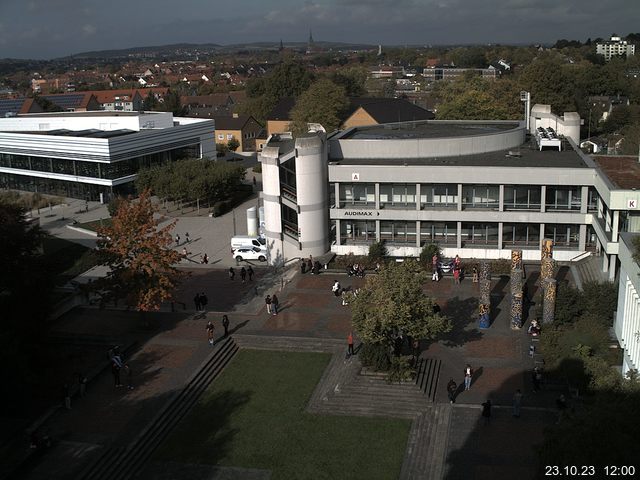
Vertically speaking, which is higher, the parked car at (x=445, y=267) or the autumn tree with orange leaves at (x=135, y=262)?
the autumn tree with orange leaves at (x=135, y=262)

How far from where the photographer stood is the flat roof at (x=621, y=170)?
37125 millimetres

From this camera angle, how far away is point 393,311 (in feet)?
89.3

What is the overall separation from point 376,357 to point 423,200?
1845cm

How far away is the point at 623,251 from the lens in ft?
94.4

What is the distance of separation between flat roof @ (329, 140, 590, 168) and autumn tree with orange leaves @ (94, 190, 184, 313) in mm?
16602

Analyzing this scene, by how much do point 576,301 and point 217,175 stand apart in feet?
124

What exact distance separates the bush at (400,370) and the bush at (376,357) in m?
0.39

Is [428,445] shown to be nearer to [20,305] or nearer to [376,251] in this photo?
[20,305]

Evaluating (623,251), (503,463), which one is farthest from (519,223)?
(503,463)

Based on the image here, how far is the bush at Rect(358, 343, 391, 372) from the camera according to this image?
28219 mm

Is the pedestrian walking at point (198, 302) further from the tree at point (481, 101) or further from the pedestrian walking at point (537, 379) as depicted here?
the tree at point (481, 101)

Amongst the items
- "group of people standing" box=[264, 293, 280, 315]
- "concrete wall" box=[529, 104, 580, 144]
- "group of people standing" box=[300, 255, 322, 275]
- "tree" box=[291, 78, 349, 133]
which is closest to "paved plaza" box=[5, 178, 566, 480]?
"group of people standing" box=[264, 293, 280, 315]

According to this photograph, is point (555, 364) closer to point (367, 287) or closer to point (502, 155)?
point (367, 287)

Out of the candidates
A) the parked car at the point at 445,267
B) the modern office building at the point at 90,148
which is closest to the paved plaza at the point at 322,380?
the parked car at the point at 445,267
